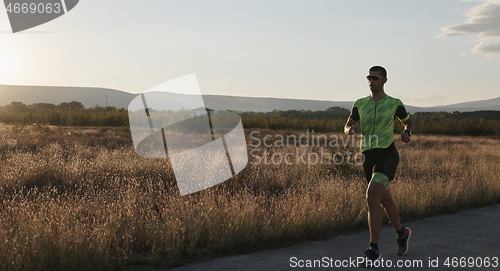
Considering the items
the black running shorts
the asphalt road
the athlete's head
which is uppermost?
the athlete's head

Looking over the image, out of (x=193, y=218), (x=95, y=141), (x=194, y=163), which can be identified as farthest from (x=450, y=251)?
(x=95, y=141)

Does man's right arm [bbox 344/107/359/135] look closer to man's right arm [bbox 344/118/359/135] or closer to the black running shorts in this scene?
man's right arm [bbox 344/118/359/135]

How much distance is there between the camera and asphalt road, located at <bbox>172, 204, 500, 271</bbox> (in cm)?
522

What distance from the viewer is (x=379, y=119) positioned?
5.31 meters

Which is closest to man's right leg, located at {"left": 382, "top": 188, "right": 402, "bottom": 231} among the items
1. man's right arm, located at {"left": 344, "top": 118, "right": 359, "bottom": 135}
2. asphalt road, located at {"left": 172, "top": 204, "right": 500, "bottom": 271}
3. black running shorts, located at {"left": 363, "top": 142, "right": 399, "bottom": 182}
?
black running shorts, located at {"left": 363, "top": 142, "right": 399, "bottom": 182}

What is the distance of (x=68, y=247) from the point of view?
5113 mm

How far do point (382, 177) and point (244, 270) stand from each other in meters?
1.90

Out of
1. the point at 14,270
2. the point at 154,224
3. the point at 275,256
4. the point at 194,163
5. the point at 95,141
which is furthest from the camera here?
the point at 95,141

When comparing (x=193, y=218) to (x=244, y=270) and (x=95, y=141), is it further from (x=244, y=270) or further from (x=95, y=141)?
(x=95, y=141)

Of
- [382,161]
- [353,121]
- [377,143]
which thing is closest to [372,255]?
[382,161]

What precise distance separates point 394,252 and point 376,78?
7.42ft

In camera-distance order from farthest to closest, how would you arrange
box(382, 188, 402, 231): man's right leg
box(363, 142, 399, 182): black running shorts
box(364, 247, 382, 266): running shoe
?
box(382, 188, 402, 231): man's right leg < box(363, 142, 399, 182): black running shorts < box(364, 247, 382, 266): running shoe

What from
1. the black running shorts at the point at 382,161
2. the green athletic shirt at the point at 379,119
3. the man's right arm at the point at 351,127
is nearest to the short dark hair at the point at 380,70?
the green athletic shirt at the point at 379,119

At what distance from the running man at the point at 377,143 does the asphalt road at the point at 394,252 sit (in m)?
0.45
